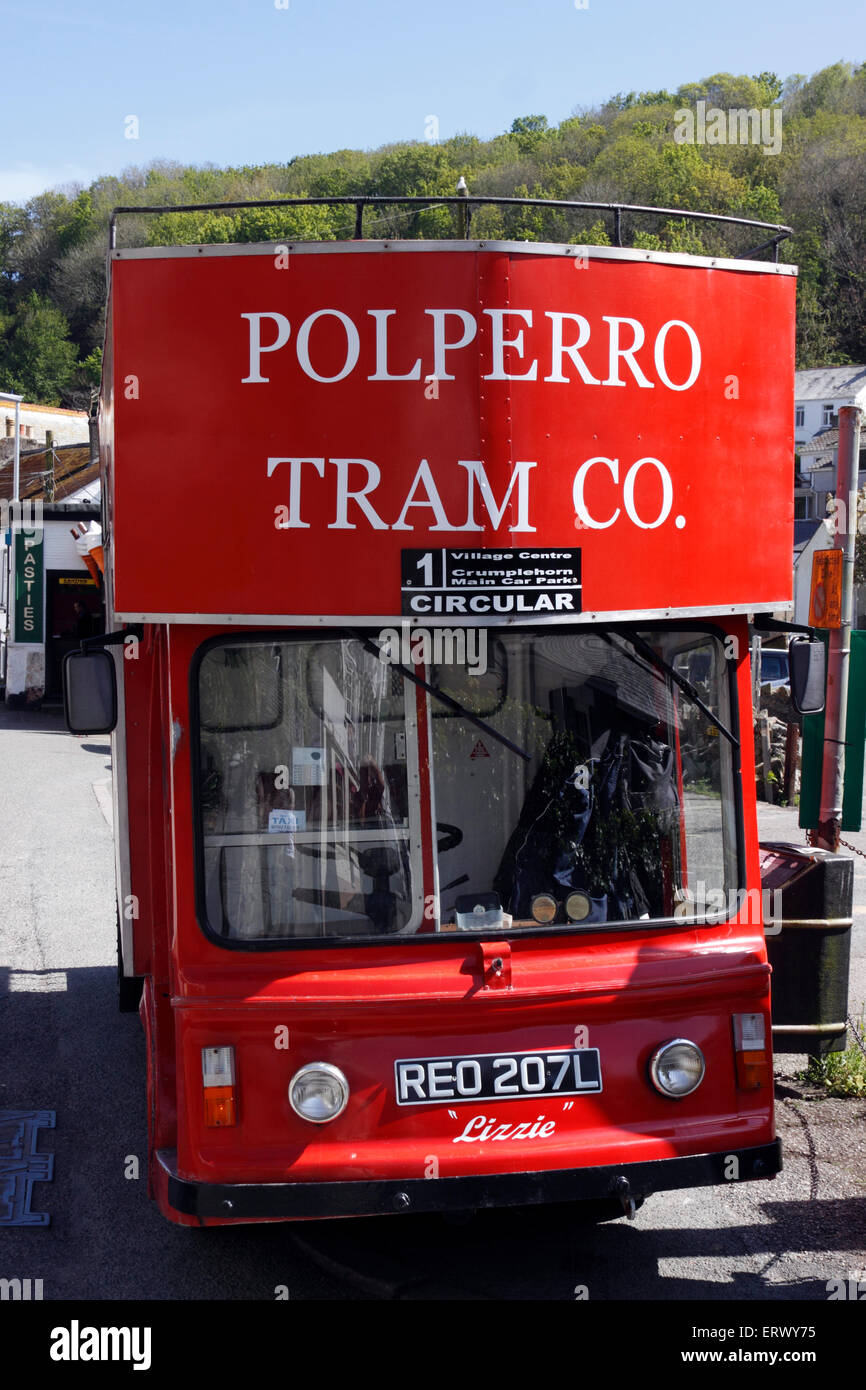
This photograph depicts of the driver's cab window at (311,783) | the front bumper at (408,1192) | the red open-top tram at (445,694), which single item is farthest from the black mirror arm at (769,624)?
the front bumper at (408,1192)

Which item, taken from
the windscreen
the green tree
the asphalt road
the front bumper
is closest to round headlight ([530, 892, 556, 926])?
the windscreen

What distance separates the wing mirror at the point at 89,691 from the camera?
4.62m

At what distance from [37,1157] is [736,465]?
14.4ft

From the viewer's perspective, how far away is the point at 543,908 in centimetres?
448

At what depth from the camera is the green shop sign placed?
28.5 m

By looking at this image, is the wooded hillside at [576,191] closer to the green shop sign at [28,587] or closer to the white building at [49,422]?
the white building at [49,422]

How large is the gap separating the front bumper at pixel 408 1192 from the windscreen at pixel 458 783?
0.78 m

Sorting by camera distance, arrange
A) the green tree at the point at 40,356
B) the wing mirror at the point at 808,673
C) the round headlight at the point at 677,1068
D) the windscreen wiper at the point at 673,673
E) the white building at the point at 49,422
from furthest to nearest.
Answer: the green tree at the point at 40,356 < the white building at the point at 49,422 < the wing mirror at the point at 808,673 < the windscreen wiper at the point at 673,673 < the round headlight at the point at 677,1068

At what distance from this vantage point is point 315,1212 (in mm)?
4027

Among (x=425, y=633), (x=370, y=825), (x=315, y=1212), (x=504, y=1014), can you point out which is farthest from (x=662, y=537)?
(x=315, y=1212)

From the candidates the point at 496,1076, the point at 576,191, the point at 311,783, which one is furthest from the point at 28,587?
the point at 576,191

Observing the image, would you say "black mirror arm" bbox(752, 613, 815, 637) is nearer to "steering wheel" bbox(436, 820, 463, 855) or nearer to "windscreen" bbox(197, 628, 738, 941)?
"windscreen" bbox(197, 628, 738, 941)

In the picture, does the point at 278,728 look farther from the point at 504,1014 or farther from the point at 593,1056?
the point at 593,1056

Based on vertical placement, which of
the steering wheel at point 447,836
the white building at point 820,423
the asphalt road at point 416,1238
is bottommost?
the asphalt road at point 416,1238
